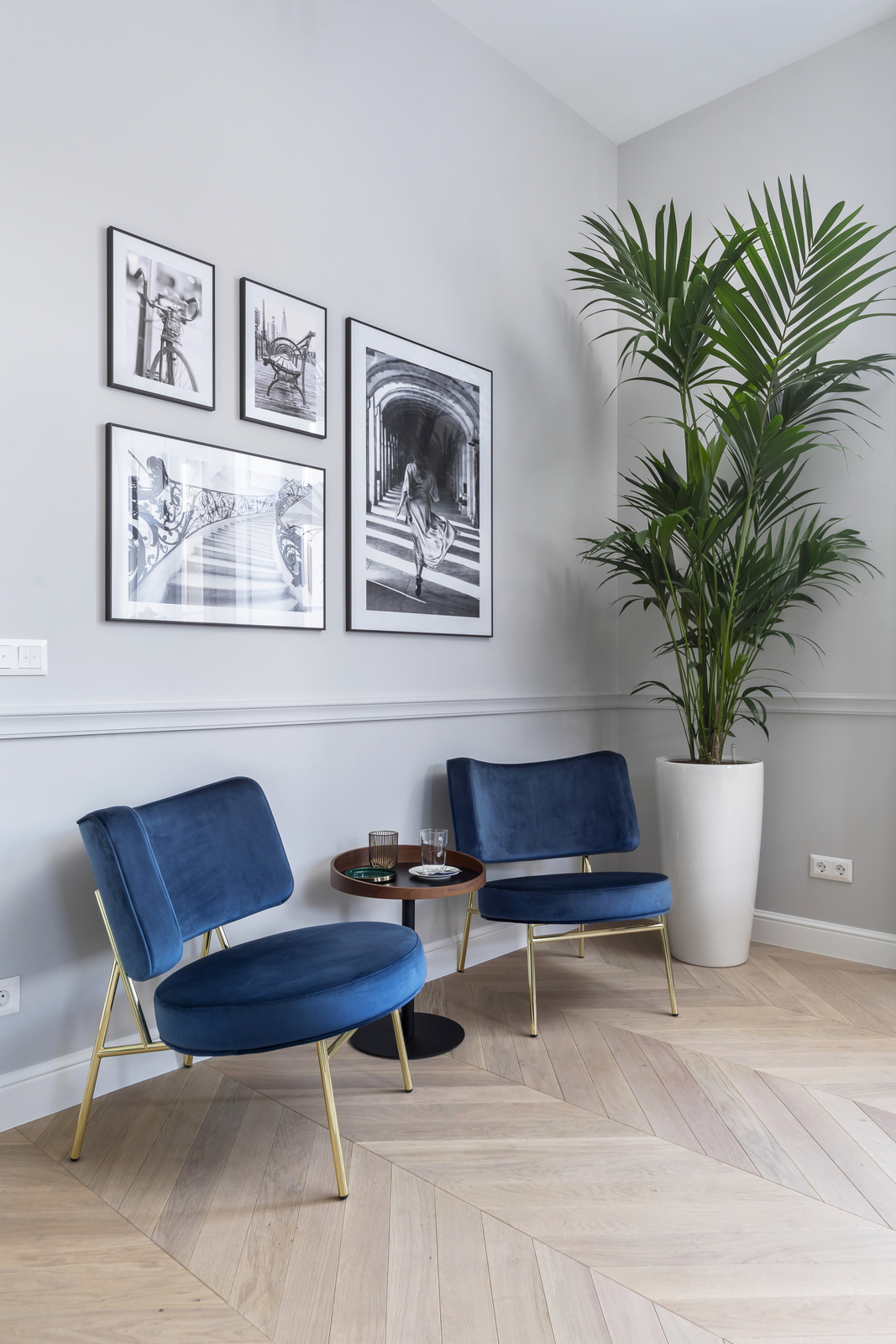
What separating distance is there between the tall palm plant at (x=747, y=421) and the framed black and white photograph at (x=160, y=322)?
1.50 m

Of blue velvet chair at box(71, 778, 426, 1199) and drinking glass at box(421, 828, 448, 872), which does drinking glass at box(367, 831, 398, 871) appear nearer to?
drinking glass at box(421, 828, 448, 872)

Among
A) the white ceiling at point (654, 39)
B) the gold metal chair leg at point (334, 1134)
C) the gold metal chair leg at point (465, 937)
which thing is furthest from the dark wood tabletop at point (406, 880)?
the white ceiling at point (654, 39)

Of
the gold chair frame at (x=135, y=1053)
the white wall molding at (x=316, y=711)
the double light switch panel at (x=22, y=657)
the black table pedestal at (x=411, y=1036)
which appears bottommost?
the black table pedestal at (x=411, y=1036)

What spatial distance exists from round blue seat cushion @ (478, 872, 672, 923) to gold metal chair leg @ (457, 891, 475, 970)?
30 centimetres

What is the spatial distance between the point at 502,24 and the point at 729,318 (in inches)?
59.4

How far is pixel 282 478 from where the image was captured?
8.95 ft

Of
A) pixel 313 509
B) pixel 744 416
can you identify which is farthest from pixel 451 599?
pixel 744 416

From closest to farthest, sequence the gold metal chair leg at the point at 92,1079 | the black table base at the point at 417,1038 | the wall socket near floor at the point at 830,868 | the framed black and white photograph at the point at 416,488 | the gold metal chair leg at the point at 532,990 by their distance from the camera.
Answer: the gold metal chair leg at the point at 92,1079, the black table base at the point at 417,1038, the gold metal chair leg at the point at 532,990, the framed black and white photograph at the point at 416,488, the wall socket near floor at the point at 830,868

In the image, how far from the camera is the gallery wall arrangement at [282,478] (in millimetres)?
2377

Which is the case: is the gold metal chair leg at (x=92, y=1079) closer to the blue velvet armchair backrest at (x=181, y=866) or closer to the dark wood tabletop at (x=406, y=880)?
the blue velvet armchair backrest at (x=181, y=866)

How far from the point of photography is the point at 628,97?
385 cm

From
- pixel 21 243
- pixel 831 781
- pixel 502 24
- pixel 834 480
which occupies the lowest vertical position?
pixel 831 781

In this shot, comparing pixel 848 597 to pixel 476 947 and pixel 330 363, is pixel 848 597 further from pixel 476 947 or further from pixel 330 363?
pixel 330 363

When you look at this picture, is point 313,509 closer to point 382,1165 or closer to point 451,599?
point 451,599
